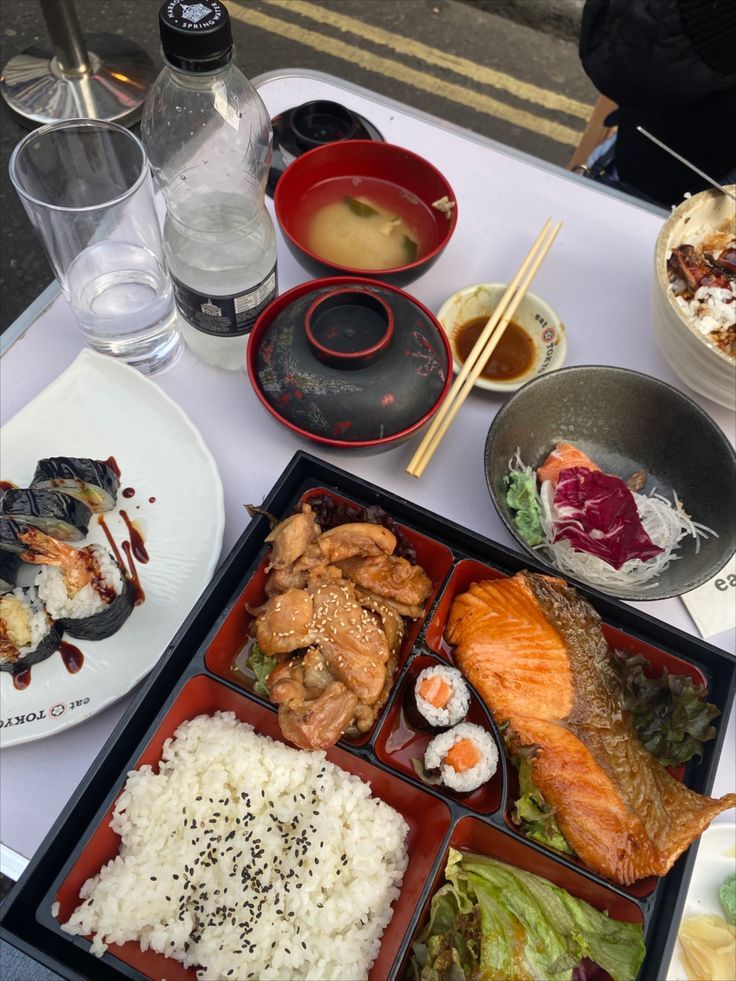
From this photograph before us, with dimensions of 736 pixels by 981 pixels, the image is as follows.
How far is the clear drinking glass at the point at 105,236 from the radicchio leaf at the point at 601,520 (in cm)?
108

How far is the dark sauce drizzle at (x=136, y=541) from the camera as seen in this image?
1692 mm

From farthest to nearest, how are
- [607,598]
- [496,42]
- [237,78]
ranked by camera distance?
[496,42], [237,78], [607,598]

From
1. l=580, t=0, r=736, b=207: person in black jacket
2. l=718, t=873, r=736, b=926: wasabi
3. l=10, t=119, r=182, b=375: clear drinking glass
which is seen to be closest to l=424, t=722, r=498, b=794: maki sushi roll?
l=718, t=873, r=736, b=926: wasabi

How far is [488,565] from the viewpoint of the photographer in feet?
5.33

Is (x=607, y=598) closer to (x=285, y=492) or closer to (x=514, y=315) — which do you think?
(x=285, y=492)

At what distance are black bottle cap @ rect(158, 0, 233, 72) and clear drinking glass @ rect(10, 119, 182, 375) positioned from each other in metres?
0.31

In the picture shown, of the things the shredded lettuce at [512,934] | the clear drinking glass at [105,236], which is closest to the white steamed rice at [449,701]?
the shredded lettuce at [512,934]

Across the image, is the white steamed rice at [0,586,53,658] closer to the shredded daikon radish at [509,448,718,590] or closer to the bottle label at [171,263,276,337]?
the bottle label at [171,263,276,337]

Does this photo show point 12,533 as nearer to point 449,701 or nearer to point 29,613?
point 29,613

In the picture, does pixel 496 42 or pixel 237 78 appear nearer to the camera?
pixel 237 78

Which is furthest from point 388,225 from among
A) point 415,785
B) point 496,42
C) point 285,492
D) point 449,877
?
point 496,42

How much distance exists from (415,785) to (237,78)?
1657 millimetres

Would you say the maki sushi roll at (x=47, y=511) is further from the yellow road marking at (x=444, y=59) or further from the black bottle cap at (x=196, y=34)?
the yellow road marking at (x=444, y=59)

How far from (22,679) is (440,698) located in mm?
853
